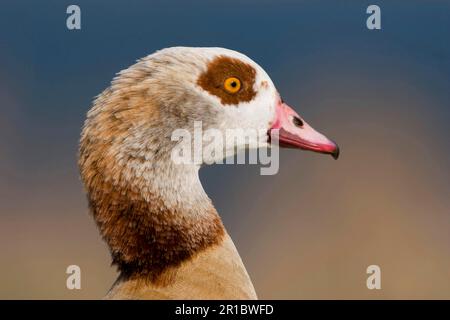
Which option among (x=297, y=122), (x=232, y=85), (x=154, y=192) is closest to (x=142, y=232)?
(x=154, y=192)

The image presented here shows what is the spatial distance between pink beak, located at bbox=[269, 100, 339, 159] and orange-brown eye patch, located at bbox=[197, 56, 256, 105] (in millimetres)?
103

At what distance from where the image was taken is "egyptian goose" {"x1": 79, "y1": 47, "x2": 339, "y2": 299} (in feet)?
6.48

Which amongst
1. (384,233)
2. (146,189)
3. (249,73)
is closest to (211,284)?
(146,189)

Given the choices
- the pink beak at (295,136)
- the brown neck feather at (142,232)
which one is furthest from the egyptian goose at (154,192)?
the pink beak at (295,136)

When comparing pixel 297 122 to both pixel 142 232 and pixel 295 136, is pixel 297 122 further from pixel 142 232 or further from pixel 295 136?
pixel 142 232

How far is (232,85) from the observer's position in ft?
7.23

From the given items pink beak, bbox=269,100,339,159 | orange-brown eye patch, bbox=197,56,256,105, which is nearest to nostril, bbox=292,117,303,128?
pink beak, bbox=269,100,339,159

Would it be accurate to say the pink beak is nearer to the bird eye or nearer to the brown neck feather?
the bird eye

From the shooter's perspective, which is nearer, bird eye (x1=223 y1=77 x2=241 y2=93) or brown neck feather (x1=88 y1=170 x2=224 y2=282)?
brown neck feather (x1=88 y1=170 x2=224 y2=282)

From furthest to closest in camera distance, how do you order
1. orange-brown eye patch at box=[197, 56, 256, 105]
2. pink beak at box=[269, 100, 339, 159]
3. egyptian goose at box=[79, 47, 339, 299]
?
pink beak at box=[269, 100, 339, 159] < orange-brown eye patch at box=[197, 56, 256, 105] < egyptian goose at box=[79, 47, 339, 299]

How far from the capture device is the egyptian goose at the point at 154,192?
198cm

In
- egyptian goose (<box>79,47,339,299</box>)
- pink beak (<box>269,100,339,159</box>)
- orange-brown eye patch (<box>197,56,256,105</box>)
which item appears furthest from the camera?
pink beak (<box>269,100,339,159</box>)
